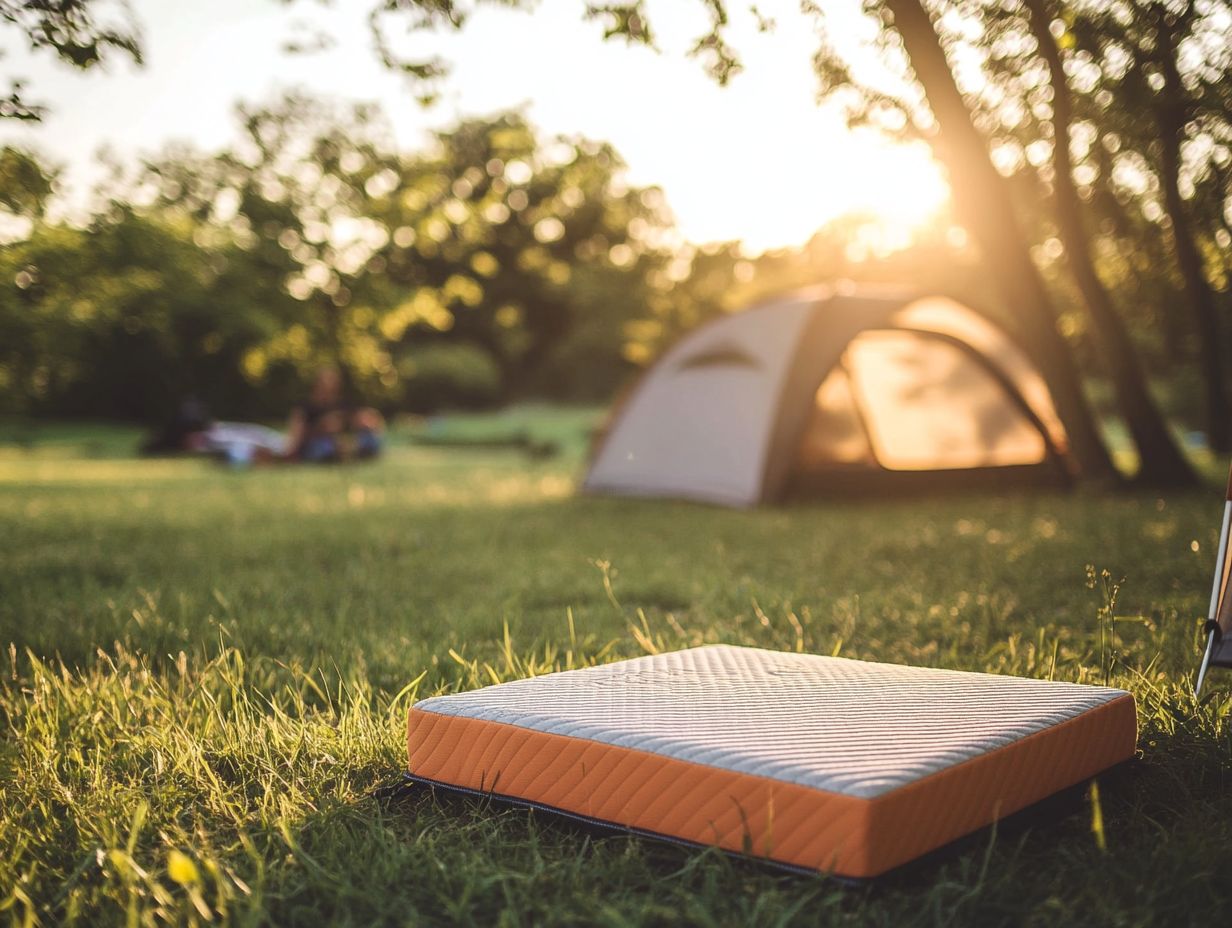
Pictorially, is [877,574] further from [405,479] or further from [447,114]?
[405,479]

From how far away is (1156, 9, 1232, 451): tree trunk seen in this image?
7.68m

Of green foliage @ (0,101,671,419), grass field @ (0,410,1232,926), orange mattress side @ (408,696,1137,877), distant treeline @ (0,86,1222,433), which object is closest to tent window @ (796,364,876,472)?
grass field @ (0,410,1232,926)

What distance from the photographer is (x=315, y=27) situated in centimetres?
518

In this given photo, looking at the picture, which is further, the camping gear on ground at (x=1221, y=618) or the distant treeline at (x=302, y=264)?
the distant treeline at (x=302, y=264)

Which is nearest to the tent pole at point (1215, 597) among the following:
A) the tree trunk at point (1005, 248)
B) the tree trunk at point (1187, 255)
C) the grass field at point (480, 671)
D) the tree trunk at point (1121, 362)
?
the grass field at point (480, 671)

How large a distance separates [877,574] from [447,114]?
3.24 meters

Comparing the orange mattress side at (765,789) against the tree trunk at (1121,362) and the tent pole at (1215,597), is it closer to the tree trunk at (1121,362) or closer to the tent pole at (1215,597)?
the tent pole at (1215,597)

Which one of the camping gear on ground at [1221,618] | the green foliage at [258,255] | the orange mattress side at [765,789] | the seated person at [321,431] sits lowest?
the seated person at [321,431]

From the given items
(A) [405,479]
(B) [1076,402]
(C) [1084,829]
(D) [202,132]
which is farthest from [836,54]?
(D) [202,132]

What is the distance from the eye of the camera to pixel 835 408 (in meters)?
9.23

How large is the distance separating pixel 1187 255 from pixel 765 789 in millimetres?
10280

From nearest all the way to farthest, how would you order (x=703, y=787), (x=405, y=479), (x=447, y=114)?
(x=703, y=787) < (x=447, y=114) < (x=405, y=479)

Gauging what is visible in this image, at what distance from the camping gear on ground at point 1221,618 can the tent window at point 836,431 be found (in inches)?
251

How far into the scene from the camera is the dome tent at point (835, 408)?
8.46 metres
